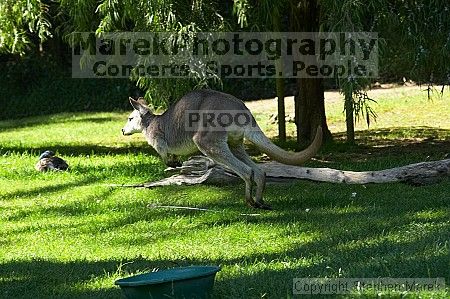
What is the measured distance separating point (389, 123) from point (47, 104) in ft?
33.7

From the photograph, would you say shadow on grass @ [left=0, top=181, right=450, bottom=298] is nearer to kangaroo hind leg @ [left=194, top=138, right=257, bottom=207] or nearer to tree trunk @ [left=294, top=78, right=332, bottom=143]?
kangaroo hind leg @ [left=194, top=138, right=257, bottom=207]

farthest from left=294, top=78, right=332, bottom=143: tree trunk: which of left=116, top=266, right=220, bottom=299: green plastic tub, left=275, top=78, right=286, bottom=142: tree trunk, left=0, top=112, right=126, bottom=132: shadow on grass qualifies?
left=116, top=266, right=220, bottom=299: green plastic tub

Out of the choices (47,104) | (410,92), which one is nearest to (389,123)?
(410,92)

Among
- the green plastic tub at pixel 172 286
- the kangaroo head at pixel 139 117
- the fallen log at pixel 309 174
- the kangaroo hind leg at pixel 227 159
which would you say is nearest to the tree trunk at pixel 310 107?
the fallen log at pixel 309 174

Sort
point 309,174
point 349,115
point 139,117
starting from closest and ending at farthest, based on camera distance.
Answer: point 309,174, point 139,117, point 349,115

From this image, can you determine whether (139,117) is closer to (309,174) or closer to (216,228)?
(309,174)

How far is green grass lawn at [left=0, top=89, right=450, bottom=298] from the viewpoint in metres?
6.49

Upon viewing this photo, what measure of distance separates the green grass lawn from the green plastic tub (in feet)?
1.02

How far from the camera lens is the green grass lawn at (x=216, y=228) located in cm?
649

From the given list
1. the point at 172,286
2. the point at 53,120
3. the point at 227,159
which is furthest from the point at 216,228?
the point at 53,120

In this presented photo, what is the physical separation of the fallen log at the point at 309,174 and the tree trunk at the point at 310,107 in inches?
130

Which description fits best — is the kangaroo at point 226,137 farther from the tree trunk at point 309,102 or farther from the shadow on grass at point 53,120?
the shadow on grass at point 53,120

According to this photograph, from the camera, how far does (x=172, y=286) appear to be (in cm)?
522

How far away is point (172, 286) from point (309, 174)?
5320mm
